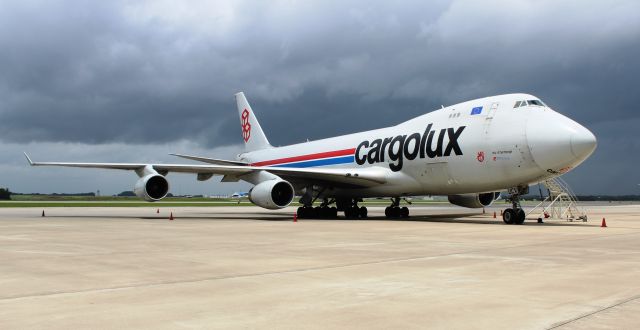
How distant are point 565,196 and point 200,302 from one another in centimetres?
2094

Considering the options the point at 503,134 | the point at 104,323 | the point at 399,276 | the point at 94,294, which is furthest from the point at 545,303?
the point at 503,134

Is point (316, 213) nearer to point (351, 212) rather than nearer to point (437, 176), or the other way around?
point (351, 212)

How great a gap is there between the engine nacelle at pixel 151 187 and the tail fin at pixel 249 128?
12053 mm

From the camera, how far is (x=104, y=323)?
15.2ft

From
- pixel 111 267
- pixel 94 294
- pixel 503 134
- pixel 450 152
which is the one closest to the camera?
pixel 94 294

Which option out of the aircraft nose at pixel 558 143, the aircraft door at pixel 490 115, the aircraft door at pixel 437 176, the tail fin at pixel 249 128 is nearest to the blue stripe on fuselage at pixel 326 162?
the aircraft door at pixel 437 176

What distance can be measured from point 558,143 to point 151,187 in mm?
16919

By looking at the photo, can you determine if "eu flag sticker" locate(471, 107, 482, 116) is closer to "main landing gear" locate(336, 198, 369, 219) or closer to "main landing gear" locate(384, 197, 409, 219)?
"main landing gear" locate(384, 197, 409, 219)

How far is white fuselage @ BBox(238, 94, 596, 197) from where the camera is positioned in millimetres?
18609

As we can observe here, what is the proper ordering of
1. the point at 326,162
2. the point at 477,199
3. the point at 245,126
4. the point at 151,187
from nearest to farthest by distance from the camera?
the point at 151,187 < the point at 477,199 < the point at 326,162 < the point at 245,126

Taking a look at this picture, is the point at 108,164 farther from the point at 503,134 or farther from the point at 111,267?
the point at 111,267

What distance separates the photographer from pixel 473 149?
67.4ft

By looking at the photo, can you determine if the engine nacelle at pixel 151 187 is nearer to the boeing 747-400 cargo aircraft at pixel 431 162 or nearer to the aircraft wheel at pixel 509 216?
the boeing 747-400 cargo aircraft at pixel 431 162

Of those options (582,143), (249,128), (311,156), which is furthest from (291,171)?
(249,128)
